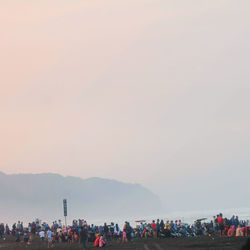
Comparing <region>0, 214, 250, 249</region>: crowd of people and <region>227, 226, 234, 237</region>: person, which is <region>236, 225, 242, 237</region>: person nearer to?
<region>0, 214, 250, 249</region>: crowd of people

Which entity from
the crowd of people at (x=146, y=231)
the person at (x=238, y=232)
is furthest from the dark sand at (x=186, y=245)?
the crowd of people at (x=146, y=231)

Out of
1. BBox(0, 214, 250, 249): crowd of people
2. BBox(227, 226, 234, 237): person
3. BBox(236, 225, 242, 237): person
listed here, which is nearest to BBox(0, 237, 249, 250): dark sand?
BBox(236, 225, 242, 237): person

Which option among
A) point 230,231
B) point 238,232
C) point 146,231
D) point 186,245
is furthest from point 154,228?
point 186,245

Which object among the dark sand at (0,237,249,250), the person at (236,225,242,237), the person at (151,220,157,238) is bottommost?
the dark sand at (0,237,249,250)

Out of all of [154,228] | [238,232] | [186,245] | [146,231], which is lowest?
[186,245]

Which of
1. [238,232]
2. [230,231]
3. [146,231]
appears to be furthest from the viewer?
[146,231]

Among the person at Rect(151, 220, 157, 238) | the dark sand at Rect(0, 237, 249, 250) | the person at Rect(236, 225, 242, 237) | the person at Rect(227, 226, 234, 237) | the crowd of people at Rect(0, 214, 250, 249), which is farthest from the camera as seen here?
the person at Rect(151, 220, 157, 238)

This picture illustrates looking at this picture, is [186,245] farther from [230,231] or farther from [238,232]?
[230,231]

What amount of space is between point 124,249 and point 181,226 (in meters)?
14.1

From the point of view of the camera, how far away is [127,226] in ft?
143

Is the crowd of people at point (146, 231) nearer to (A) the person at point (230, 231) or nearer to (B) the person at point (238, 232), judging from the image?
(A) the person at point (230, 231)

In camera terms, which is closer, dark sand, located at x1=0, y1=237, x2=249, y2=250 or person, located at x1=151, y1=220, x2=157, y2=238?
dark sand, located at x1=0, y1=237, x2=249, y2=250

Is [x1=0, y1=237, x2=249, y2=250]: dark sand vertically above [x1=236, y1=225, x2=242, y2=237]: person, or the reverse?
[x1=236, y1=225, x2=242, y2=237]: person

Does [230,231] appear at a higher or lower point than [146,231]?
lower
